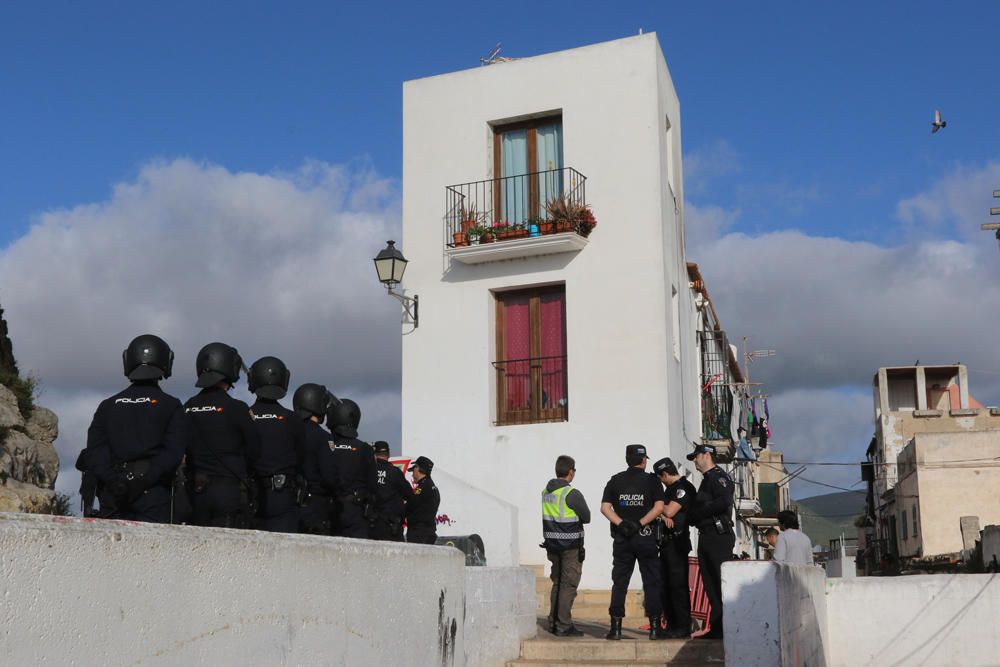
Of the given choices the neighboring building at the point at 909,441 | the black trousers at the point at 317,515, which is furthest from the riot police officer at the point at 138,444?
the neighboring building at the point at 909,441

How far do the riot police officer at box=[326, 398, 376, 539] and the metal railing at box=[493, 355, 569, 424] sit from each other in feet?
22.4

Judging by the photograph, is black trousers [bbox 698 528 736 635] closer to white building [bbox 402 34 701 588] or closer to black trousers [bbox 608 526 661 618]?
black trousers [bbox 608 526 661 618]

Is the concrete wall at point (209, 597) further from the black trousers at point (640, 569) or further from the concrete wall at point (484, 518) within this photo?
the concrete wall at point (484, 518)

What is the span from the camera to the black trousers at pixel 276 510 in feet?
26.2

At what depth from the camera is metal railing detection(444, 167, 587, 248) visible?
1672 cm

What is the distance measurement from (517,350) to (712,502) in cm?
785

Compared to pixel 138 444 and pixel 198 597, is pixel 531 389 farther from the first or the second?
pixel 198 597

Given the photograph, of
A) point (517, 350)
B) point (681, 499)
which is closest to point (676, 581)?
point (681, 499)

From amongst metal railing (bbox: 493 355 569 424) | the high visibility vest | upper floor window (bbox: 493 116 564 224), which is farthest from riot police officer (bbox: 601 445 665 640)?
upper floor window (bbox: 493 116 564 224)

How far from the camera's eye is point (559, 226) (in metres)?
16.4

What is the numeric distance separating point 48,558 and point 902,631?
9.23 metres

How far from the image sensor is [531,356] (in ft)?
55.7

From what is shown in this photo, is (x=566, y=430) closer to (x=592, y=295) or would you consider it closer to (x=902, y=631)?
(x=592, y=295)

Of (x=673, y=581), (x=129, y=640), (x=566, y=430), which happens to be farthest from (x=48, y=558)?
(x=566, y=430)
